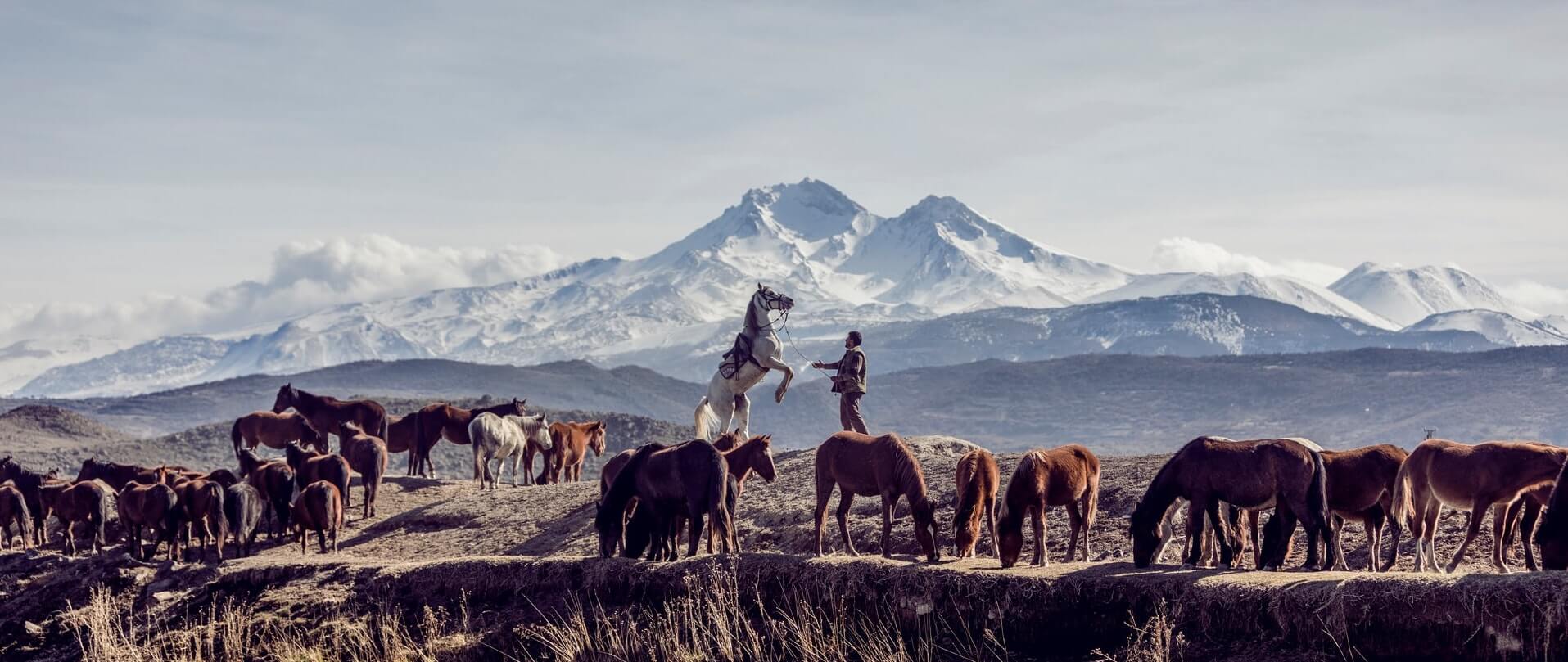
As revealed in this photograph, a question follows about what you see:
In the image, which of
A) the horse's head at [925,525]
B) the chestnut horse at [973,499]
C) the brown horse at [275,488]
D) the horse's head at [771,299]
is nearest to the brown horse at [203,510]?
the brown horse at [275,488]

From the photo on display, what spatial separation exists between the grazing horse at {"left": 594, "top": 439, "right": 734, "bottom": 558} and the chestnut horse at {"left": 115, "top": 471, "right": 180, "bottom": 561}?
8.49 meters

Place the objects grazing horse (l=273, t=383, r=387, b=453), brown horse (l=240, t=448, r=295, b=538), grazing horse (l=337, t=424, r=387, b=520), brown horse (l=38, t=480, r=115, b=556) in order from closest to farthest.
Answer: brown horse (l=240, t=448, r=295, b=538), brown horse (l=38, t=480, r=115, b=556), grazing horse (l=337, t=424, r=387, b=520), grazing horse (l=273, t=383, r=387, b=453)

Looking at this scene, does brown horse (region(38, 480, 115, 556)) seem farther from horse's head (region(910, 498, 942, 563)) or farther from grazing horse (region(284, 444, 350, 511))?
horse's head (region(910, 498, 942, 563))

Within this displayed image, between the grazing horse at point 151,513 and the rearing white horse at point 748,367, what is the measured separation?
8.48 meters

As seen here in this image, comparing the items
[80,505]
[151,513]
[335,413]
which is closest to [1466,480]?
[151,513]

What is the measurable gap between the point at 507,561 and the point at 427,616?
134 centimetres

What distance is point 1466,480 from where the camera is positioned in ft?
52.5

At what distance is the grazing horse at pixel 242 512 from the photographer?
2427 cm

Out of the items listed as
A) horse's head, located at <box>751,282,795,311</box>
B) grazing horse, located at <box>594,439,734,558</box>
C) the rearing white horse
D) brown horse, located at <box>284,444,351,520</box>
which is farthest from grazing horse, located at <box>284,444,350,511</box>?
grazing horse, located at <box>594,439,734,558</box>

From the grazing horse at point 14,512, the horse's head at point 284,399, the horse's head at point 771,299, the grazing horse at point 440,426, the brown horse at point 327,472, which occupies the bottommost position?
the grazing horse at point 14,512

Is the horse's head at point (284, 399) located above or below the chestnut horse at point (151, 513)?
above

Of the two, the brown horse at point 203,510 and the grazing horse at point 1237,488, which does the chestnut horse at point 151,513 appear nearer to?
the brown horse at point 203,510

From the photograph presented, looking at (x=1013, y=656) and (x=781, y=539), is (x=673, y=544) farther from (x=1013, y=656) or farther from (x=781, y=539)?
(x=1013, y=656)

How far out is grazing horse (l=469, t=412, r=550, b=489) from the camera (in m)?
31.8
